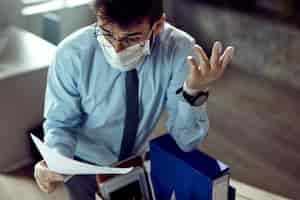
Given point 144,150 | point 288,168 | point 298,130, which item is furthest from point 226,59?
point 298,130

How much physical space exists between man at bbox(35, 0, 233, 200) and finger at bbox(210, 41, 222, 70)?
53 mm

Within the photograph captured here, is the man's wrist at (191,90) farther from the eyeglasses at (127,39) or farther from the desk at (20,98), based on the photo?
the desk at (20,98)

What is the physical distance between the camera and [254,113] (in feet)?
7.70

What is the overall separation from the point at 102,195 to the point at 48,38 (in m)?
1.42

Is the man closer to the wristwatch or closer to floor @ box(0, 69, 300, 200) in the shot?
the wristwatch

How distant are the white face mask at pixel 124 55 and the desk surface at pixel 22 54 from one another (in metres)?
0.80

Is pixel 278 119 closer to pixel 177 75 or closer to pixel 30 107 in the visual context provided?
pixel 30 107

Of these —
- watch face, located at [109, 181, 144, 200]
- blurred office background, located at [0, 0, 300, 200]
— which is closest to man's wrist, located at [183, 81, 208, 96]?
watch face, located at [109, 181, 144, 200]

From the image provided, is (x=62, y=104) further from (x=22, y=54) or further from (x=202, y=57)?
(x=22, y=54)

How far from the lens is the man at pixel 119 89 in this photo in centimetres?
113

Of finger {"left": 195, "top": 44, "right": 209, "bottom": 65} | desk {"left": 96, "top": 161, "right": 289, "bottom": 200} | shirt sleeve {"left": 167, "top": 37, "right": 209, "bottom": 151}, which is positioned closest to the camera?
finger {"left": 195, "top": 44, "right": 209, "bottom": 65}

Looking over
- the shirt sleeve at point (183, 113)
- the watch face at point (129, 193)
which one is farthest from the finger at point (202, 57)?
the watch face at point (129, 193)

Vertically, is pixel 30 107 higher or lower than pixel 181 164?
lower

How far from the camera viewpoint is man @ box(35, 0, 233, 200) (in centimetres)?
113
